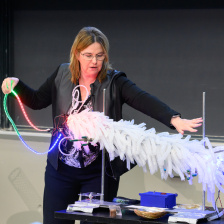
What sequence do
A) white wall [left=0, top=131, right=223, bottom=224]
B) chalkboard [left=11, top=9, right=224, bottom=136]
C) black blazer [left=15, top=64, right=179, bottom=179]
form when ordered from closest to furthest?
black blazer [left=15, top=64, right=179, bottom=179] < chalkboard [left=11, top=9, right=224, bottom=136] < white wall [left=0, top=131, right=223, bottom=224]

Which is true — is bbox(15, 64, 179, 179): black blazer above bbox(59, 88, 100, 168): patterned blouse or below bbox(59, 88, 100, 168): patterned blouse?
above

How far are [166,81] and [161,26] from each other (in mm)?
400

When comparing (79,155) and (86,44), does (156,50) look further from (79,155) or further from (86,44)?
(79,155)

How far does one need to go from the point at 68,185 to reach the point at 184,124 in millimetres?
702

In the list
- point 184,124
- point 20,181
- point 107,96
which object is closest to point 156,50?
point 107,96

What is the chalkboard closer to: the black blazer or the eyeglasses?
the black blazer

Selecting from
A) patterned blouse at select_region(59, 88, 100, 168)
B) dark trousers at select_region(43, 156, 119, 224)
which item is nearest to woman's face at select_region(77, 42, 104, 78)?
patterned blouse at select_region(59, 88, 100, 168)

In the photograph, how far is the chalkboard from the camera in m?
3.71

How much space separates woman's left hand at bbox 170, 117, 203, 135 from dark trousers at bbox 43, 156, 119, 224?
1.49 ft

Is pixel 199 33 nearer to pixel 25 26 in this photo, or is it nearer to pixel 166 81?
pixel 166 81

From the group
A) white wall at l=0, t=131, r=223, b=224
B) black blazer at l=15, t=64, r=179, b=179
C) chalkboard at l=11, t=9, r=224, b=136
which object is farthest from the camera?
white wall at l=0, t=131, r=223, b=224

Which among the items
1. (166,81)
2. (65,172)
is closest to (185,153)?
(65,172)

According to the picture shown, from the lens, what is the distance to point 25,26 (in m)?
4.27

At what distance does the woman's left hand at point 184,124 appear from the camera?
2349 mm
